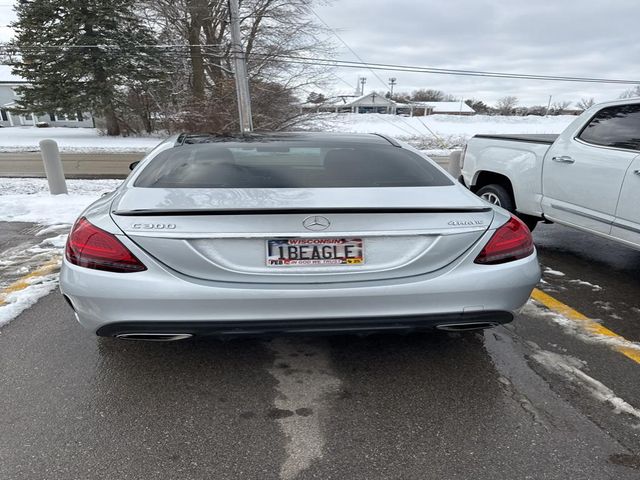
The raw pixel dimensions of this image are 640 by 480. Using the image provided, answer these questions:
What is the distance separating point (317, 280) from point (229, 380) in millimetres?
884

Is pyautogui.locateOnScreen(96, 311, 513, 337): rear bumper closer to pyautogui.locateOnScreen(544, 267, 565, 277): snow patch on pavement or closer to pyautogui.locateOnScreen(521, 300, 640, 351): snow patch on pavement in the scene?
pyautogui.locateOnScreen(521, 300, 640, 351): snow patch on pavement

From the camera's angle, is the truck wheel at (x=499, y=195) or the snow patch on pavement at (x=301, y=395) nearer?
the snow patch on pavement at (x=301, y=395)

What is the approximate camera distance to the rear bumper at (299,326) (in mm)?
2135

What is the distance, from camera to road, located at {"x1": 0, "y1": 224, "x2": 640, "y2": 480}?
1963 mm

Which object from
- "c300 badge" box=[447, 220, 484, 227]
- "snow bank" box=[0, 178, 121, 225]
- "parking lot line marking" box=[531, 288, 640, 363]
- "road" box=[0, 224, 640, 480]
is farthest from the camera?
"snow bank" box=[0, 178, 121, 225]

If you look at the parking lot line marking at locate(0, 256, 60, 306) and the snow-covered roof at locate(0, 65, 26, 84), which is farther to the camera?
the snow-covered roof at locate(0, 65, 26, 84)

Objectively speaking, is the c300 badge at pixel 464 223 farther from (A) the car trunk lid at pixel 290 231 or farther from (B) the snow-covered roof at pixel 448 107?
(B) the snow-covered roof at pixel 448 107

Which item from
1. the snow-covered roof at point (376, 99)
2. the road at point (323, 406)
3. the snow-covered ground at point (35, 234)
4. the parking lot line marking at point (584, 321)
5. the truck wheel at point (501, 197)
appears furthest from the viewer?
the snow-covered roof at point (376, 99)

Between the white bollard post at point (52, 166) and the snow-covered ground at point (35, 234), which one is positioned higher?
the white bollard post at point (52, 166)

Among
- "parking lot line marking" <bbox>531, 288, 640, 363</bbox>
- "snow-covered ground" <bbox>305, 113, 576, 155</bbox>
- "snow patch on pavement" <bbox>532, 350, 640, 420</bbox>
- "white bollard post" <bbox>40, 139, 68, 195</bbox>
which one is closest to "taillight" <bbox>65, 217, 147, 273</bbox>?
"snow patch on pavement" <bbox>532, 350, 640, 420</bbox>

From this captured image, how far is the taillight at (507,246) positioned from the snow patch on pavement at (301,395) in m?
1.07

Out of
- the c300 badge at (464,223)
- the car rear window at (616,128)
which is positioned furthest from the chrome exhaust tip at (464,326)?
the car rear window at (616,128)

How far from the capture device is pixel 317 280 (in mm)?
2129

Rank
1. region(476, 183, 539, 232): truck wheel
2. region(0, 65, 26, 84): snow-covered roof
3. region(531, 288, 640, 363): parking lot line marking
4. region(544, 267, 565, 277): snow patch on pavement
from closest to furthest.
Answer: region(531, 288, 640, 363): parking lot line marking, region(544, 267, 565, 277): snow patch on pavement, region(476, 183, 539, 232): truck wheel, region(0, 65, 26, 84): snow-covered roof
